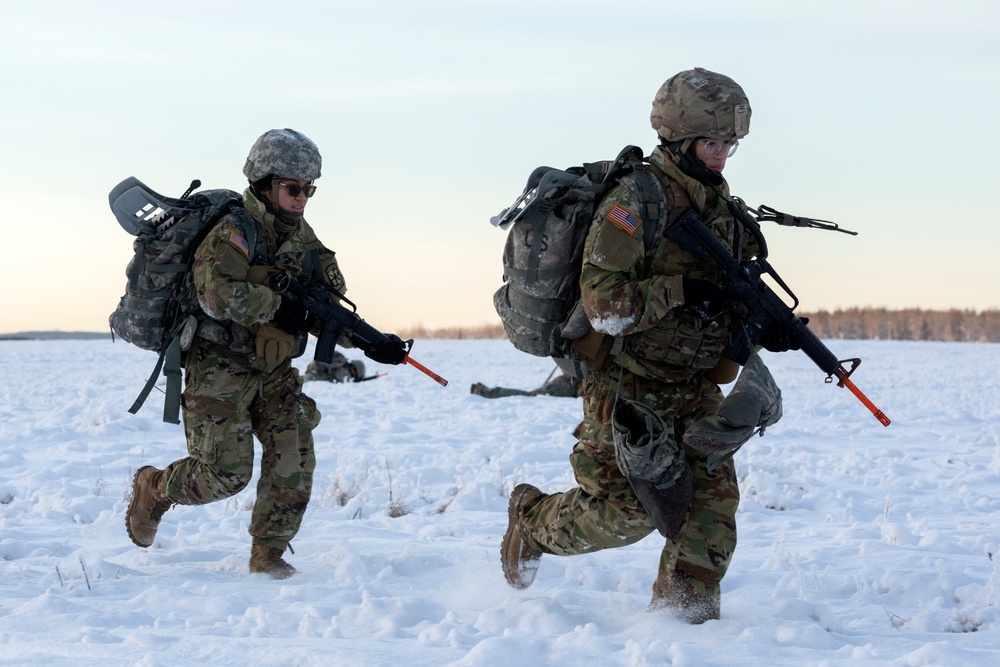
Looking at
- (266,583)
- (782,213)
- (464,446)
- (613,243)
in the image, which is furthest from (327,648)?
(464,446)

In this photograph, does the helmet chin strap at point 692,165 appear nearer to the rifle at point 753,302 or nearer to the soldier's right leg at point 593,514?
→ the rifle at point 753,302

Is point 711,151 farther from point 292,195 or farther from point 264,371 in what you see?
point 264,371

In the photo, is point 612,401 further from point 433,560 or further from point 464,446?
point 464,446

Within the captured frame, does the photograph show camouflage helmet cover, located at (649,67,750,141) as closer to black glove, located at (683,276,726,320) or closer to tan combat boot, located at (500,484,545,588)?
black glove, located at (683,276,726,320)

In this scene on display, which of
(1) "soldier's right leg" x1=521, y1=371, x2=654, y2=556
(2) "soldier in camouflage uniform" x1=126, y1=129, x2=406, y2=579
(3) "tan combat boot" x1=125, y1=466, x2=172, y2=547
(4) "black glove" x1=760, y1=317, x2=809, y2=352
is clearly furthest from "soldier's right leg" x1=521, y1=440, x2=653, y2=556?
(3) "tan combat boot" x1=125, y1=466, x2=172, y2=547

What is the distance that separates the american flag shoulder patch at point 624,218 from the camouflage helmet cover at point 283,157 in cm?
184

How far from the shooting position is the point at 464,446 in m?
9.61

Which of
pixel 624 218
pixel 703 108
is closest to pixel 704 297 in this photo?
pixel 624 218

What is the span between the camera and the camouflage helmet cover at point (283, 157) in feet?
17.2

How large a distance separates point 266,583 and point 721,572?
7.06 feet

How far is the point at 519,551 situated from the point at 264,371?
1.56m

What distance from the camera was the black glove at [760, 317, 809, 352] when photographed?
4426 mm

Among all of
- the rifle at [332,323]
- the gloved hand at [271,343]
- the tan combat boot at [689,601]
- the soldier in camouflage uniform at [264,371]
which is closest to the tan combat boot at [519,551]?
the tan combat boot at [689,601]

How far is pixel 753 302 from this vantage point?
4.35 meters
